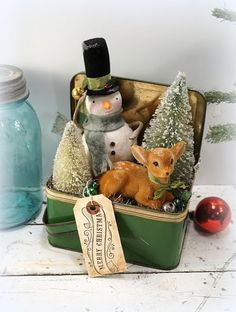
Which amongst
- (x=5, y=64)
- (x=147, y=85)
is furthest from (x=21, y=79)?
(x=147, y=85)

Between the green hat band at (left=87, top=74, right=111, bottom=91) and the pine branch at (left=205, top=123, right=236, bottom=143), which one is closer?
the green hat band at (left=87, top=74, right=111, bottom=91)

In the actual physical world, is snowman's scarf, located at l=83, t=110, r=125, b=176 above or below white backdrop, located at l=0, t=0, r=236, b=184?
below

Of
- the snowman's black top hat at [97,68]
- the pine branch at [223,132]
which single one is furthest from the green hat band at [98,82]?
the pine branch at [223,132]

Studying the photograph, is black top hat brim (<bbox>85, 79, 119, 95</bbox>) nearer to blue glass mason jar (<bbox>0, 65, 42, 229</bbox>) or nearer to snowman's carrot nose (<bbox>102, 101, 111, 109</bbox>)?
snowman's carrot nose (<bbox>102, 101, 111, 109</bbox>)

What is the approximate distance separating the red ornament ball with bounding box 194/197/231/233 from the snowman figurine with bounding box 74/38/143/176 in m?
0.15

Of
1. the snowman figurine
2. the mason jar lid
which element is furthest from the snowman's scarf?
the mason jar lid

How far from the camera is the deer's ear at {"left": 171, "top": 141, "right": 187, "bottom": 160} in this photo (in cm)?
61

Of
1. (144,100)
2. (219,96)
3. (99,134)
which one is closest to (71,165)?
(99,134)

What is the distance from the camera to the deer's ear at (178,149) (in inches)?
24.1

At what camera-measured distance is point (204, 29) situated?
0.73 m

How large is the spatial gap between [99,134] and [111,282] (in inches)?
8.1


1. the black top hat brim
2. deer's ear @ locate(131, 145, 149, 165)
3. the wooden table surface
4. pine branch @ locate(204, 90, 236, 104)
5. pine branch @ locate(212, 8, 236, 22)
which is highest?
pine branch @ locate(212, 8, 236, 22)

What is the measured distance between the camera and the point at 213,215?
724mm

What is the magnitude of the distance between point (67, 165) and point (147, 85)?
18cm
